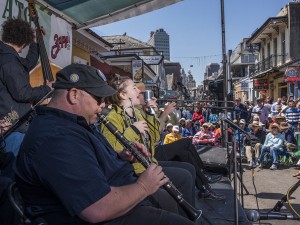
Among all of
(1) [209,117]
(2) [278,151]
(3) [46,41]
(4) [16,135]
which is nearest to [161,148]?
(3) [46,41]

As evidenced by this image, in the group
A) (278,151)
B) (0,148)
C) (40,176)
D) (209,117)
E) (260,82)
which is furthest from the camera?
(260,82)

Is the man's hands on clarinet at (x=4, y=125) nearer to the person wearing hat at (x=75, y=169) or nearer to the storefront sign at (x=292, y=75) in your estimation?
the person wearing hat at (x=75, y=169)

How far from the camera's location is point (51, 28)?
177 inches

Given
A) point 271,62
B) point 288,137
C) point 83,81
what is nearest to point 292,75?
point 271,62

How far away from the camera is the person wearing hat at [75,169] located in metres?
1.65

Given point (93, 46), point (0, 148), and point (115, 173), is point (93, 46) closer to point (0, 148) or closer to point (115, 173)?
point (0, 148)

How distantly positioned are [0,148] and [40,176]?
3.48 feet

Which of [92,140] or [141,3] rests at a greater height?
[141,3]

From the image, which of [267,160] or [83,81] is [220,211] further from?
[267,160]

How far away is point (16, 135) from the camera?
2660mm

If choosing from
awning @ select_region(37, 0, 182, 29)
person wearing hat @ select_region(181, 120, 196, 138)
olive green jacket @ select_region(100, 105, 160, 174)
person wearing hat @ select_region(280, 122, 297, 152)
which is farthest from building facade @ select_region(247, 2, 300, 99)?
olive green jacket @ select_region(100, 105, 160, 174)

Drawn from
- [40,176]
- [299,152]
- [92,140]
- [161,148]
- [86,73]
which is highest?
[86,73]

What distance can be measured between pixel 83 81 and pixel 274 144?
9.57m

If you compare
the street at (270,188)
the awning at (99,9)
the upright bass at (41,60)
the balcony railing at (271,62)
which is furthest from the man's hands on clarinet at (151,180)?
the balcony railing at (271,62)
